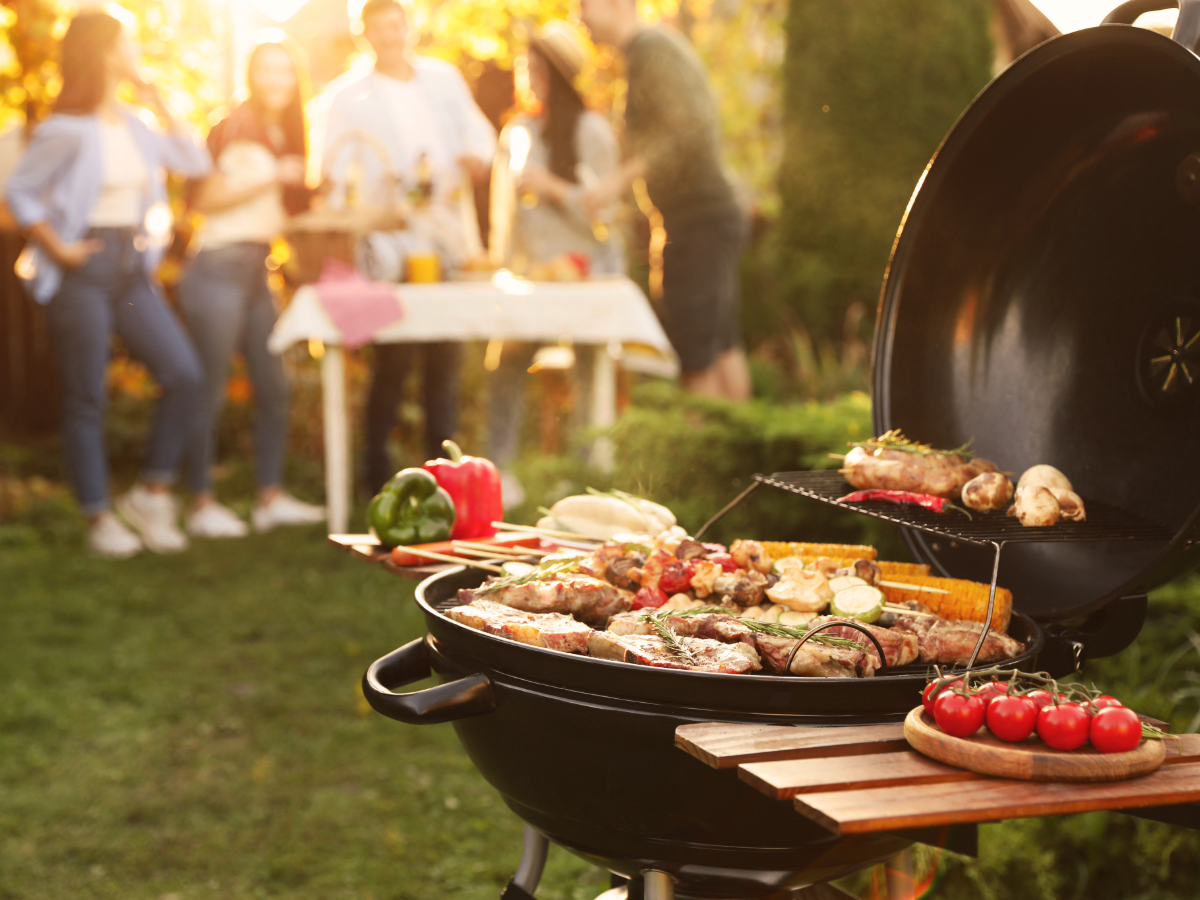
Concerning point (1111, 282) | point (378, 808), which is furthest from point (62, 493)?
point (1111, 282)

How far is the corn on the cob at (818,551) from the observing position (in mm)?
1973

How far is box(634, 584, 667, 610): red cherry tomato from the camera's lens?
1.80 metres

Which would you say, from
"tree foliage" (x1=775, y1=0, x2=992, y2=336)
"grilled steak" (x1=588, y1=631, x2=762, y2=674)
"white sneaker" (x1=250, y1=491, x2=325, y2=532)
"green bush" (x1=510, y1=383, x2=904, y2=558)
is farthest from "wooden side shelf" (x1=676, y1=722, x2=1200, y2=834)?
"tree foliage" (x1=775, y1=0, x2=992, y2=336)

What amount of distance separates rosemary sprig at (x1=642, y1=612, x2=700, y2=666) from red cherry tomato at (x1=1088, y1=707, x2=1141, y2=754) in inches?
19.9

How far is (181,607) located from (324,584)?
0.72 m

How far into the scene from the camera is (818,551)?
2006mm

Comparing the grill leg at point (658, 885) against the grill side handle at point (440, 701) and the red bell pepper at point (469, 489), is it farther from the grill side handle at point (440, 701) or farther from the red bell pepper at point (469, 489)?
the red bell pepper at point (469, 489)

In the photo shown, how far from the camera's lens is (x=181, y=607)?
17.2ft

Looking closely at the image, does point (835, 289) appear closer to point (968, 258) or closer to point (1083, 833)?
point (1083, 833)

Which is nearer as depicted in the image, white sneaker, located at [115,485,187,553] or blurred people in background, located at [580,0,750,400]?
blurred people in background, located at [580,0,750,400]

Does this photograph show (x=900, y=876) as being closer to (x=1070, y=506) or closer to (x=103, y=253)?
(x=1070, y=506)

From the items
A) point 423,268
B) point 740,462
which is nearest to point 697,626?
point 740,462

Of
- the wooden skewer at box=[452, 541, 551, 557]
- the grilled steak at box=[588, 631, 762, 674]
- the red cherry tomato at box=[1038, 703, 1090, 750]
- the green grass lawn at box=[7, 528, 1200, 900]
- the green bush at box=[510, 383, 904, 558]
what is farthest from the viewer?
the green bush at box=[510, 383, 904, 558]

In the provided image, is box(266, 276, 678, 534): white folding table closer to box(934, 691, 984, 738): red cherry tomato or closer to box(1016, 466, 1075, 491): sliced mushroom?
box(1016, 466, 1075, 491): sliced mushroom
